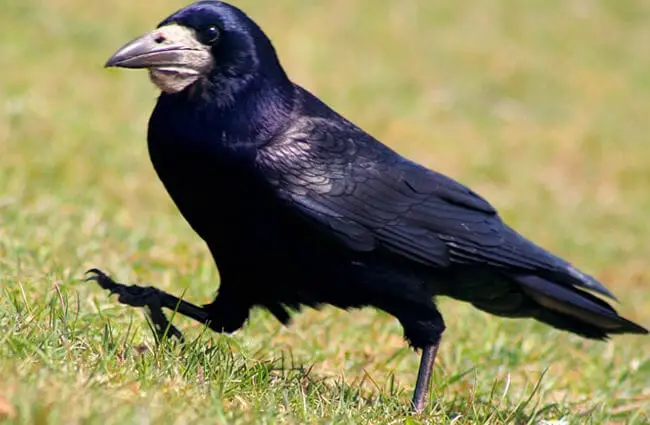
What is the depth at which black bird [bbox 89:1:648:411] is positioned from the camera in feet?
13.1

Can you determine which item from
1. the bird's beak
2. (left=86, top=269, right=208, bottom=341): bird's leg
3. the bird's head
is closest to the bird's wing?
the bird's head

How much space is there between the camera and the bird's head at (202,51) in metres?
4.10

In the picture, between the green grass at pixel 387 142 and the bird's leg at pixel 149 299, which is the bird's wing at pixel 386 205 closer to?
the green grass at pixel 387 142

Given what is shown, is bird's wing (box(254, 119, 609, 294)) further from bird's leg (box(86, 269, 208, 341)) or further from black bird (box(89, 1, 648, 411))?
bird's leg (box(86, 269, 208, 341))

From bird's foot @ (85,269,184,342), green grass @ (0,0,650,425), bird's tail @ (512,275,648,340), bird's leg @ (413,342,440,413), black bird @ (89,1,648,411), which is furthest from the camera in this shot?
bird's tail @ (512,275,648,340)

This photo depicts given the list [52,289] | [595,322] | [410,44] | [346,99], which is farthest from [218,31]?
[410,44]

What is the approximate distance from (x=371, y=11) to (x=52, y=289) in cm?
1075

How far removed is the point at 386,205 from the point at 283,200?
0.58 metres

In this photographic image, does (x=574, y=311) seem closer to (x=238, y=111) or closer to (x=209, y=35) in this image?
(x=238, y=111)

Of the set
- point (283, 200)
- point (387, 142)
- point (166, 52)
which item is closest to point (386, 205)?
point (283, 200)

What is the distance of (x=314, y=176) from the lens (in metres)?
4.17

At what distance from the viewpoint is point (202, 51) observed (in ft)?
13.6

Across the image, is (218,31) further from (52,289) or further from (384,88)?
(384,88)

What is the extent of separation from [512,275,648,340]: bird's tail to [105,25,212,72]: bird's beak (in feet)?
5.37
